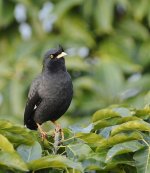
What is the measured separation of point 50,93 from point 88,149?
5.36ft

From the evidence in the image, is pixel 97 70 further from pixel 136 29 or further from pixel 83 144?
pixel 83 144

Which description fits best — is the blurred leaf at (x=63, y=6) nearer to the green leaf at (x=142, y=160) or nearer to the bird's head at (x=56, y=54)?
the bird's head at (x=56, y=54)

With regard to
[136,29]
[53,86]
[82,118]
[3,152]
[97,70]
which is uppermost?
[136,29]

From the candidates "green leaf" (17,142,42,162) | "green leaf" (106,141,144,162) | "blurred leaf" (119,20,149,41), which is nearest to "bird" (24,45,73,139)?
"green leaf" (17,142,42,162)

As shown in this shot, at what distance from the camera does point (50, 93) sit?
5.14 metres

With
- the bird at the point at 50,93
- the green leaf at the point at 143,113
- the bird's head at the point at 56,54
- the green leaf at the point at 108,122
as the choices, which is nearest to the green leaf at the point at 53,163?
the green leaf at the point at 108,122

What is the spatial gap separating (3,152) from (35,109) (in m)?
2.13

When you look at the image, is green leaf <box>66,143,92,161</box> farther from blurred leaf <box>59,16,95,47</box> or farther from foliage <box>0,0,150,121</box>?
blurred leaf <box>59,16,95,47</box>

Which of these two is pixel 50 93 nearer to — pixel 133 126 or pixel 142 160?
pixel 133 126

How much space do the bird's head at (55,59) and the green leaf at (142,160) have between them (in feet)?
6.21

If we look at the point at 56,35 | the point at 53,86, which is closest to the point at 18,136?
the point at 53,86

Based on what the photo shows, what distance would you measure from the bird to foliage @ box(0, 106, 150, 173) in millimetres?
1265

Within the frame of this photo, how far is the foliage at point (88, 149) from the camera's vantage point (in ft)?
10.7

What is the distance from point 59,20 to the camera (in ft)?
32.9
